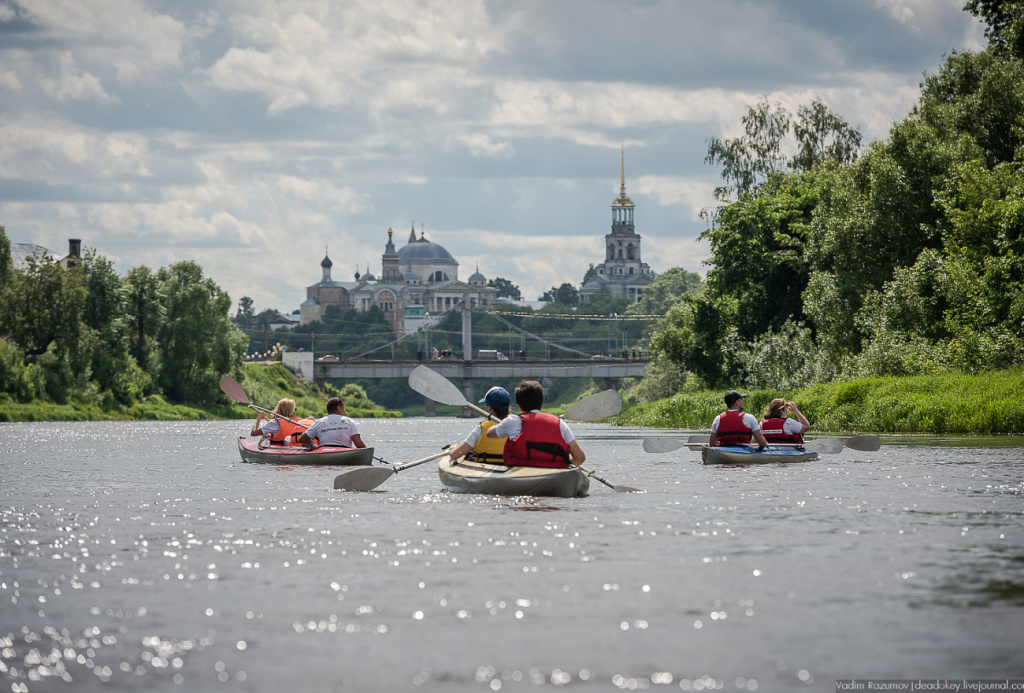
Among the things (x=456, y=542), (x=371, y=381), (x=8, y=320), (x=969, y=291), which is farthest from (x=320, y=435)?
(x=371, y=381)

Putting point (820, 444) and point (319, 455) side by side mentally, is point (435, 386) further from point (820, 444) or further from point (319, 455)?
point (820, 444)

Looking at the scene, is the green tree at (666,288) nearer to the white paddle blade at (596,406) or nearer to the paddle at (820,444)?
the paddle at (820,444)

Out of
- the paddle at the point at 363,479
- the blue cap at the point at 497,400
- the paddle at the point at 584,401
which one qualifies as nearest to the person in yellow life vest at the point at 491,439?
the blue cap at the point at 497,400

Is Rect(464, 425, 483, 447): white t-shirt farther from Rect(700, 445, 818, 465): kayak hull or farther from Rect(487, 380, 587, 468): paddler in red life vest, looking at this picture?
Rect(700, 445, 818, 465): kayak hull

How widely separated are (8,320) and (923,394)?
4492 centimetres

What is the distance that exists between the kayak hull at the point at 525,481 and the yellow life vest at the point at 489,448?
221mm

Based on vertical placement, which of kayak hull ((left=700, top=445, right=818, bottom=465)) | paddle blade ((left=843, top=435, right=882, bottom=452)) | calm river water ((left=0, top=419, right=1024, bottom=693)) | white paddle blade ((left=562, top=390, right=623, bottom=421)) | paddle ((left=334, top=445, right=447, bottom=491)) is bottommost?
calm river water ((left=0, top=419, right=1024, bottom=693))

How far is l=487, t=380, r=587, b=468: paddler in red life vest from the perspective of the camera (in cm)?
1420

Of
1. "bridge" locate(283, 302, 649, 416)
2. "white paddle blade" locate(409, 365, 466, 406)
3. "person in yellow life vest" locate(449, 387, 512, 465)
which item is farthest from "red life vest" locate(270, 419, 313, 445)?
"bridge" locate(283, 302, 649, 416)

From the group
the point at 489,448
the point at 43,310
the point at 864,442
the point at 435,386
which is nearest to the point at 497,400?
the point at 489,448

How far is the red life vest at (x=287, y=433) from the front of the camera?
2248 centimetres

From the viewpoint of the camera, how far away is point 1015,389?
2847 cm

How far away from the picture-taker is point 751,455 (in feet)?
65.3

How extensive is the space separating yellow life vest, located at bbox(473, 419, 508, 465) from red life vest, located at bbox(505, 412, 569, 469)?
0.38 meters
